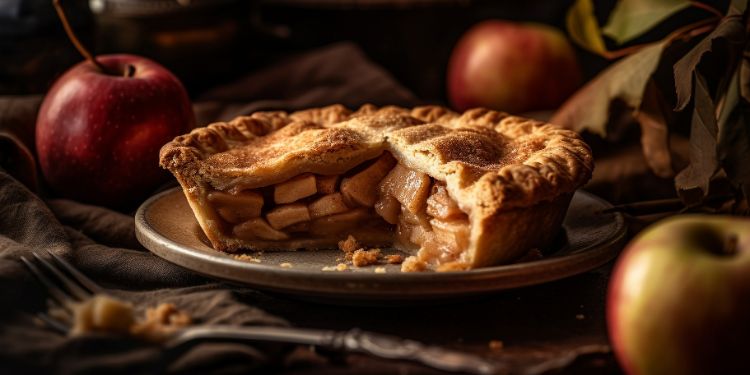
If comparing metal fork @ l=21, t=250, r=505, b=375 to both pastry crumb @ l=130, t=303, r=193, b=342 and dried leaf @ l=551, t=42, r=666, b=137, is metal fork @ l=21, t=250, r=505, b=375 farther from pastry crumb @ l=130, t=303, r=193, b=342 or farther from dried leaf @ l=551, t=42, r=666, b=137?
dried leaf @ l=551, t=42, r=666, b=137

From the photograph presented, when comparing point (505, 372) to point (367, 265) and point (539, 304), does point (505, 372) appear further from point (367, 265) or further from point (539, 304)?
point (367, 265)

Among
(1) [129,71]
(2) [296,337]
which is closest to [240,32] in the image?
(1) [129,71]

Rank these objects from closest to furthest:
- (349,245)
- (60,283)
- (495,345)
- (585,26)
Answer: (495,345) → (60,283) → (349,245) → (585,26)

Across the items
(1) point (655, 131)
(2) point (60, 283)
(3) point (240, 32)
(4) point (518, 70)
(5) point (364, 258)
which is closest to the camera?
(2) point (60, 283)

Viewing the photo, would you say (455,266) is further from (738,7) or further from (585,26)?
(585,26)

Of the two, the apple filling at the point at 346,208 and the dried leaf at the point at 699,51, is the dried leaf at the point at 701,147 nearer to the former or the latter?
the dried leaf at the point at 699,51

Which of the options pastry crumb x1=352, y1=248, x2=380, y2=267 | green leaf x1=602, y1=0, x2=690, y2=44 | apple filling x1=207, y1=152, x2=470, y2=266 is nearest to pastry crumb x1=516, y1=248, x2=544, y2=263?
apple filling x1=207, y1=152, x2=470, y2=266
